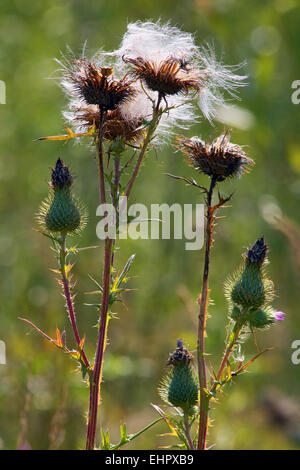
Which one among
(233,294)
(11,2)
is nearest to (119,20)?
(11,2)

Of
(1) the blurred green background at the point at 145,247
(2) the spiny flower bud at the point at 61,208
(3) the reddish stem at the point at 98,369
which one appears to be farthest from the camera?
(1) the blurred green background at the point at 145,247

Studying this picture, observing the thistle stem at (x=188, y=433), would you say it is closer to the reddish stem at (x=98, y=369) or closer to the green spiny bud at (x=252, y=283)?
the reddish stem at (x=98, y=369)

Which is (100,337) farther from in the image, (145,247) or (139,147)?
(145,247)

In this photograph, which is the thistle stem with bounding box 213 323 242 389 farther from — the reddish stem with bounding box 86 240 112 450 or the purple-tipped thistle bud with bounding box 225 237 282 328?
the reddish stem with bounding box 86 240 112 450

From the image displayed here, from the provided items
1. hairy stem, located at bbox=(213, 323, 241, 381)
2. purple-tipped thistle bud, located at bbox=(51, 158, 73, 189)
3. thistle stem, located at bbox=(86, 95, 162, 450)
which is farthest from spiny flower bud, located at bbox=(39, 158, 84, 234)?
hairy stem, located at bbox=(213, 323, 241, 381)

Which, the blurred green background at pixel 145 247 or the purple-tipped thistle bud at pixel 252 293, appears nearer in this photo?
the purple-tipped thistle bud at pixel 252 293

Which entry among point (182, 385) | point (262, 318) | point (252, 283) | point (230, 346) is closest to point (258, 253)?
point (252, 283)

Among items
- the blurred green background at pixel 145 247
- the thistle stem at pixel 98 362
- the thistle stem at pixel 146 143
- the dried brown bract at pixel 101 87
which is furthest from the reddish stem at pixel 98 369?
the blurred green background at pixel 145 247
